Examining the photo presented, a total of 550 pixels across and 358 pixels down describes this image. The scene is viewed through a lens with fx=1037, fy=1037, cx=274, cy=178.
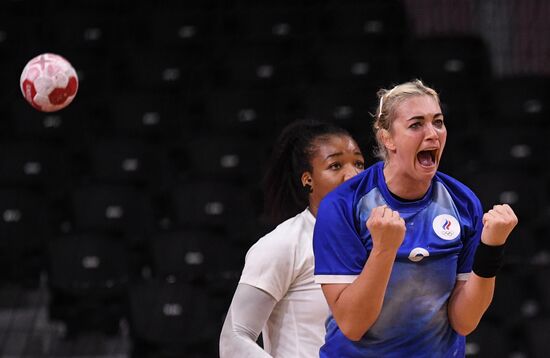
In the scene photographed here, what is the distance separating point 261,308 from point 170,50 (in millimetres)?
4545

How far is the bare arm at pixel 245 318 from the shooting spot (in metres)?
2.92

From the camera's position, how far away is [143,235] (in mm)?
6133

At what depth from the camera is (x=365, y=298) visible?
2.37m

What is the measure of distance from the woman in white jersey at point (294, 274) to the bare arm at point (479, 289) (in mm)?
565

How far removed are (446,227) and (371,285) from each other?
0.97 feet

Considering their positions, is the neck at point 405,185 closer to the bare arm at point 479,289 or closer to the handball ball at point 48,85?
the bare arm at point 479,289

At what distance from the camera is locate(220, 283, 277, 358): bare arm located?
9.59ft

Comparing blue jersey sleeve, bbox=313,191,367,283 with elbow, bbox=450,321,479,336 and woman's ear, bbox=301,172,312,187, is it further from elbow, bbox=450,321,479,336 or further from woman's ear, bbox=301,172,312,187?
woman's ear, bbox=301,172,312,187

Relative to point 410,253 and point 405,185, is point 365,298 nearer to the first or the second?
point 410,253

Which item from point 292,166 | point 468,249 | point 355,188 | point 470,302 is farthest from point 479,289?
point 292,166

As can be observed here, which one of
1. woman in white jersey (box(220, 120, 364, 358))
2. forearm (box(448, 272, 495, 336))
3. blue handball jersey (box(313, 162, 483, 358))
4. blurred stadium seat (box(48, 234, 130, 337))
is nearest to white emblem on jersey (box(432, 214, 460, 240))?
blue handball jersey (box(313, 162, 483, 358))

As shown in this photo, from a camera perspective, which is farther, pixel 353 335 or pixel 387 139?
pixel 387 139

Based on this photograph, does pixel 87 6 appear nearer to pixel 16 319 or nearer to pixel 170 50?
pixel 170 50

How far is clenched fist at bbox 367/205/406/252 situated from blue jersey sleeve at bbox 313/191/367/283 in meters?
0.15
